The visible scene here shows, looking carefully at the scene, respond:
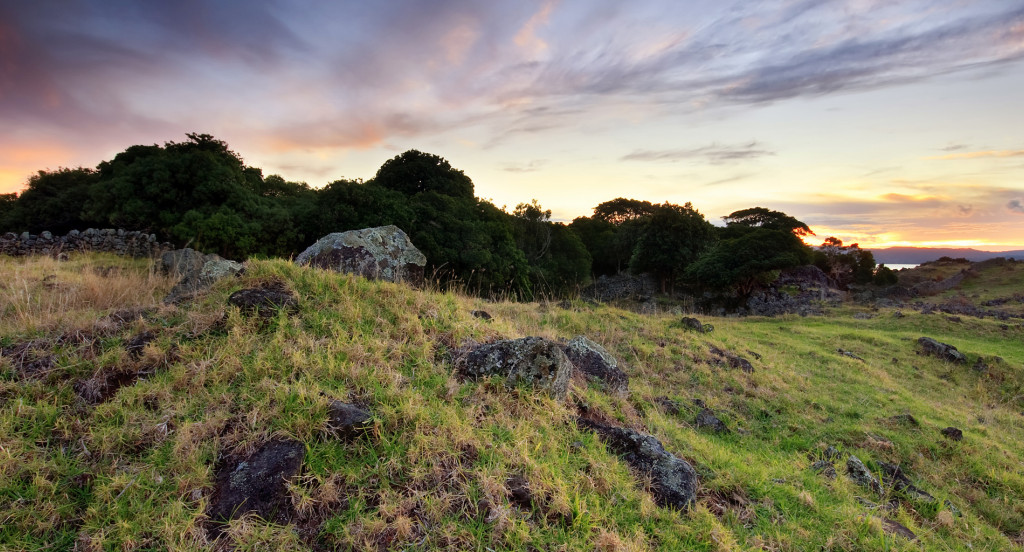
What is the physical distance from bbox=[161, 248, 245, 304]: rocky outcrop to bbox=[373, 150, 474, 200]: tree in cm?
1487

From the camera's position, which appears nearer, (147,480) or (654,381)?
(147,480)

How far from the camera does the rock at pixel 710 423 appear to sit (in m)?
5.89

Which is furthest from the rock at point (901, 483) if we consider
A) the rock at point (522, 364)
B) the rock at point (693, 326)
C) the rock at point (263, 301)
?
the rock at point (263, 301)

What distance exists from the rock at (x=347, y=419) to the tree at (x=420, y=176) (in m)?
21.3

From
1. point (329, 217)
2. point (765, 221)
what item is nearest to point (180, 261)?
point (329, 217)

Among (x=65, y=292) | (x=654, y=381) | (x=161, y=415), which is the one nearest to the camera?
(x=161, y=415)

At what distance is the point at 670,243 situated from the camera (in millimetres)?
31781

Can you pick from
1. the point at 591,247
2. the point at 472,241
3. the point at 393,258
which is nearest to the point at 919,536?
the point at 393,258

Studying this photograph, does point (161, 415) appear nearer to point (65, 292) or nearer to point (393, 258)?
point (65, 292)

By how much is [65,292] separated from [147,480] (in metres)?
5.41

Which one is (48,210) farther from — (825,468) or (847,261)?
(847,261)

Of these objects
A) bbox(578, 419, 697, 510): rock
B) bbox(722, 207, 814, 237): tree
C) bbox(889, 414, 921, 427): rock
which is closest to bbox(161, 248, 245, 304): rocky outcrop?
bbox(578, 419, 697, 510): rock

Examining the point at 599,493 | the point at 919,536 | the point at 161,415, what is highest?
the point at 161,415

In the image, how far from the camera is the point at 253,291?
482cm
